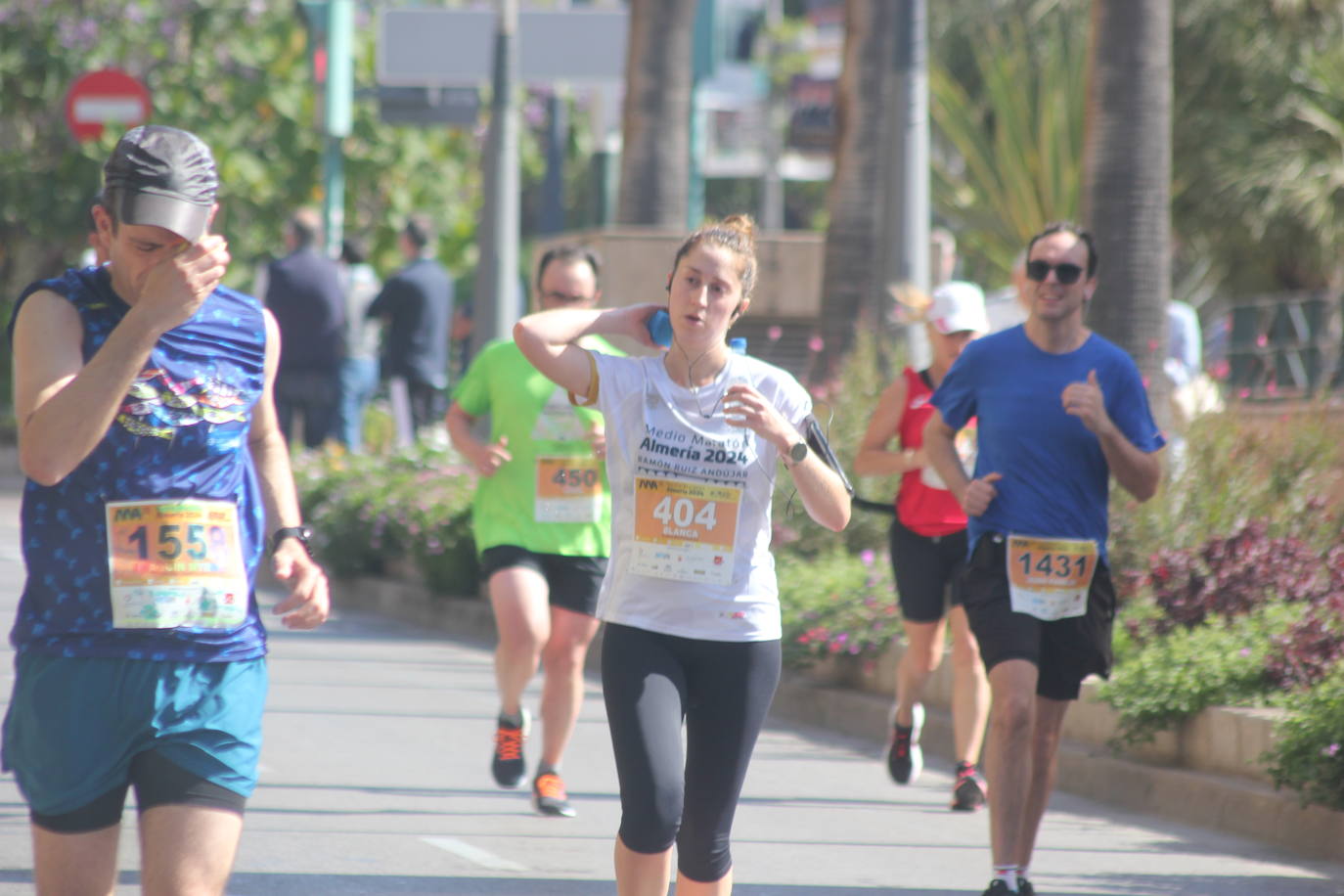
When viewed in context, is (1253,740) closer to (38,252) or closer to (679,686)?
(679,686)

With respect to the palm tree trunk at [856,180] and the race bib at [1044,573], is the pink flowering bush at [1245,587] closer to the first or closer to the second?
the race bib at [1044,573]

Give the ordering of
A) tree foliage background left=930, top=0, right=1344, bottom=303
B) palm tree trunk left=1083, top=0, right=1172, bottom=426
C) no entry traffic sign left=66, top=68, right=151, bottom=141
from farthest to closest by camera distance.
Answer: tree foliage background left=930, top=0, right=1344, bottom=303
no entry traffic sign left=66, top=68, right=151, bottom=141
palm tree trunk left=1083, top=0, right=1172, bottom=426

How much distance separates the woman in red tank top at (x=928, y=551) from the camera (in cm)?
790

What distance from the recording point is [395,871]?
20.9 ft

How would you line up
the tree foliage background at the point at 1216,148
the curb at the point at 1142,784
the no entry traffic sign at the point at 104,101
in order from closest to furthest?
the curb at the point at 1142,784
the no entry traffic sign at the point at 104,101
the tree foliage background at the point at 1216,148

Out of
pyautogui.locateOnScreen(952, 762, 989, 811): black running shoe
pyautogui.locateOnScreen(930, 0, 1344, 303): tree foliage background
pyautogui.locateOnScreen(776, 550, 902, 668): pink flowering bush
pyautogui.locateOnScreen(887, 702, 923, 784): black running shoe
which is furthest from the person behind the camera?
pyautogui.locateOnScreen(930, 0, 1344, 303): tree foliage background

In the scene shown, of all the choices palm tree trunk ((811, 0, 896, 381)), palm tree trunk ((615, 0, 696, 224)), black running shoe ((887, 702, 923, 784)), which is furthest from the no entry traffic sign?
black running shoe ((887, 702, 923, 784))

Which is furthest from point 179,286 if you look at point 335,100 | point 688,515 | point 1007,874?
point 335,100

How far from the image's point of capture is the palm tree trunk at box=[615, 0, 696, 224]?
15938 mm

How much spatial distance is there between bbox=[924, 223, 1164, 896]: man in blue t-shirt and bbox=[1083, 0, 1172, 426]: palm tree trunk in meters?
5.28

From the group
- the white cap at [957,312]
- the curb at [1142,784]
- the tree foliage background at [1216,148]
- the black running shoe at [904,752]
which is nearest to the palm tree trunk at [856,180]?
the curb at [1142,784]

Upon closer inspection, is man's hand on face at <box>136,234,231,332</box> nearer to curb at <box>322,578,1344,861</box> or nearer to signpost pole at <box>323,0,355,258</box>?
curb at <box>322,578,1344,861</box>

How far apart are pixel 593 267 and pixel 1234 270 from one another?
1974cm

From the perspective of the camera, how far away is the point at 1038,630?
5.99 m
